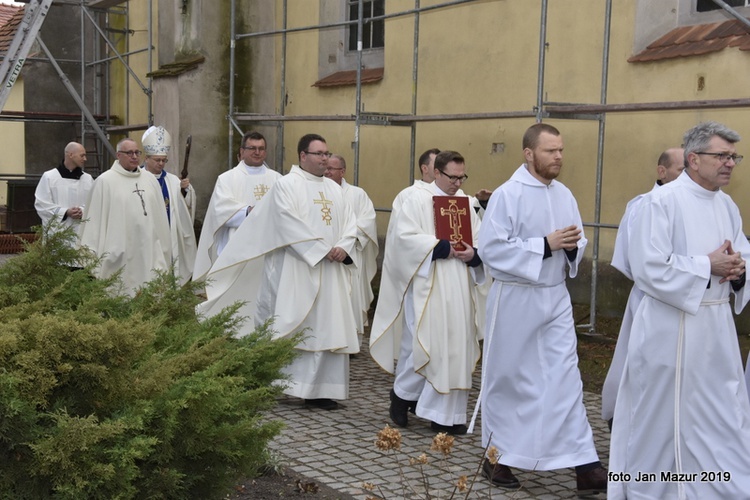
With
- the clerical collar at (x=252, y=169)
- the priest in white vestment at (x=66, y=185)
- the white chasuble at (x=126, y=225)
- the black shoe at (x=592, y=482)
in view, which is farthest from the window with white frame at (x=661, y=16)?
the priest in white vestment at (x=66, y=185)

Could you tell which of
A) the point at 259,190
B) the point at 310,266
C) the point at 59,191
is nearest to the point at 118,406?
the point at 310,266

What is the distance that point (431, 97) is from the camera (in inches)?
465

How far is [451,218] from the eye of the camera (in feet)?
21.9

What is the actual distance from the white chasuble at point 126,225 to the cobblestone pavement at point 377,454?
2.57 meters

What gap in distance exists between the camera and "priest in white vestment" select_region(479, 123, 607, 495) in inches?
206

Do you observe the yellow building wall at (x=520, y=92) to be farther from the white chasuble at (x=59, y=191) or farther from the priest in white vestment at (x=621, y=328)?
the white chasuble at (x=59, y=191)

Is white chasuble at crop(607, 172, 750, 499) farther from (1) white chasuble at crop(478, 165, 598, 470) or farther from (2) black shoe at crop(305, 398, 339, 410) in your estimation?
(2) black shoe at crop(305, 398, 339, 410)


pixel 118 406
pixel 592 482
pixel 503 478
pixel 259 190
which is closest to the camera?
pixel 118 406

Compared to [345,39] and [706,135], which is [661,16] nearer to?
[706,135]

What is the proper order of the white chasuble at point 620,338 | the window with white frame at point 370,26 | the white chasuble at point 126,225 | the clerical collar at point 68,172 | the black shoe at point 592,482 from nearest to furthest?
the black shoe at point 592,482
the white chasuble at point 620,338
the white chasuble at point 126,225
the clerical collar at point 68,172
the window with white frame at point 370,26

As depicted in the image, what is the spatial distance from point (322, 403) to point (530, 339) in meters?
2.21

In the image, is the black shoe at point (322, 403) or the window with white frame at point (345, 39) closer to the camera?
the black shoe at point (322, 403)

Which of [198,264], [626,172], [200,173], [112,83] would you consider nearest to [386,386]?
[198,264]

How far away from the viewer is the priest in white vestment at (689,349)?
15.2ft
